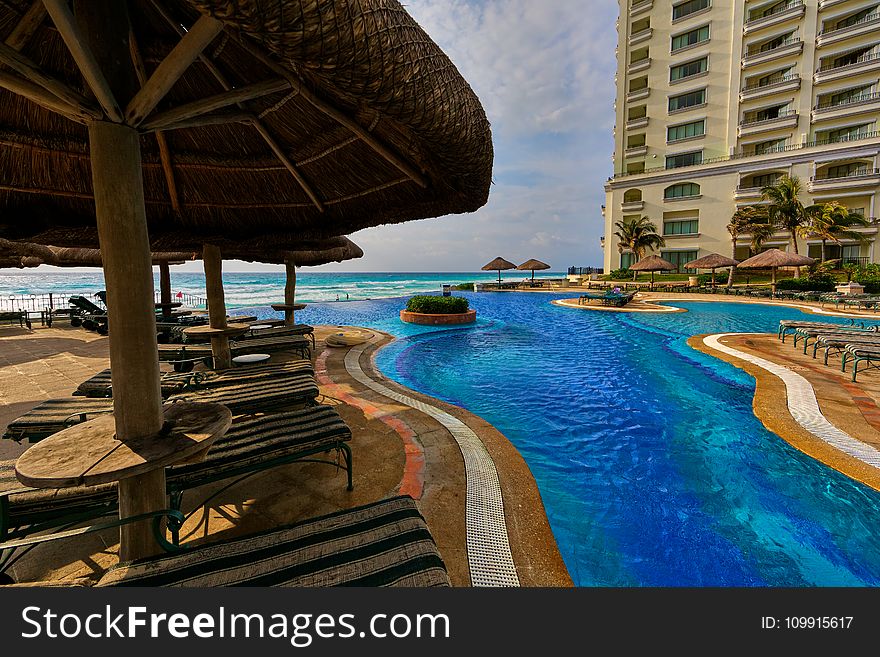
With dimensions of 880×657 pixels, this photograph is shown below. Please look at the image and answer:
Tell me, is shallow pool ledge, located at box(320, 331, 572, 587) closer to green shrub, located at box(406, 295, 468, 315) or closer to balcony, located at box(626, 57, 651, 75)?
green shrub, located at box(406, 295, 468, 315)

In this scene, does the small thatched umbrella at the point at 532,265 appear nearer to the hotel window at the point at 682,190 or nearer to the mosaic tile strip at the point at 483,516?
the hotel window at the point at 682,190

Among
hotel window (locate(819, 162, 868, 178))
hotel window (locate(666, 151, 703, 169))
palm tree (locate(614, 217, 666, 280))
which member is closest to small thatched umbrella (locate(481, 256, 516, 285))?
palm tree (locate(614, 217, 666, 280))

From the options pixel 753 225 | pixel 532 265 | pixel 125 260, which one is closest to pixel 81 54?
pixel 125 260

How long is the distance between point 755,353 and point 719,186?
36199mm

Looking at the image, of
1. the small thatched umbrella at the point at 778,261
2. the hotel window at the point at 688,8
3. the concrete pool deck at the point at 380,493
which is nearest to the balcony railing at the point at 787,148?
the hotel window at the point at 688,8

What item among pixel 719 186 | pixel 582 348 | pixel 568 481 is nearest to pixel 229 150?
pixel 568 481

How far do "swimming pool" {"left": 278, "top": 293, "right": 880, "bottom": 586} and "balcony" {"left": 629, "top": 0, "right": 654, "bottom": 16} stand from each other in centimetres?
4829

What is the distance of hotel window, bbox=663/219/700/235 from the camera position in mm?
37625

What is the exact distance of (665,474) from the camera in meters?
4.29

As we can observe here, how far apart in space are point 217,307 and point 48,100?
4766mm

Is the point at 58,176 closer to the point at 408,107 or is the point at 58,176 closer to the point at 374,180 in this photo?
the point at 374,180

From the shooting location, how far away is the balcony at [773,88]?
1300 inches

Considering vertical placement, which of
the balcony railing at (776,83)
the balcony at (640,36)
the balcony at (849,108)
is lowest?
the balcony at (849,108)

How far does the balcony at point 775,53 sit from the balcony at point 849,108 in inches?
218
